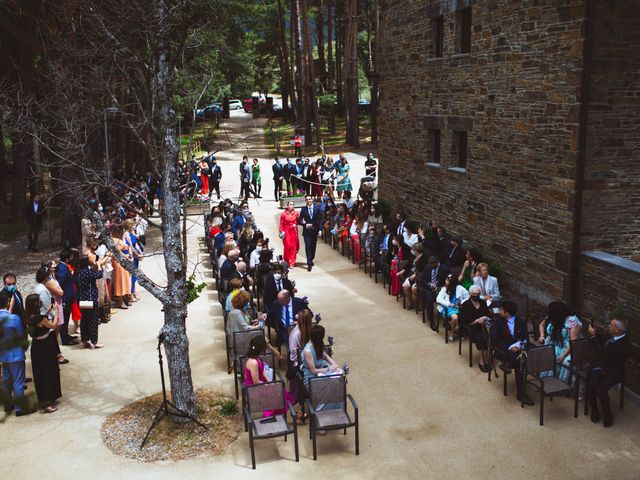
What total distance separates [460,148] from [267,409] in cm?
1032

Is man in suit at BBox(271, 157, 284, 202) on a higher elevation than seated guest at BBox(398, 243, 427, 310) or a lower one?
higher

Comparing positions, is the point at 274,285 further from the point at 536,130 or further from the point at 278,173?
the point at 278,173

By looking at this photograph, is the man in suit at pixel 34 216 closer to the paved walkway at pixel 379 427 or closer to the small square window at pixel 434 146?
the paved walkway at pixel 379 427

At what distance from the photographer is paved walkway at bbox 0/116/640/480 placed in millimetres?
8297

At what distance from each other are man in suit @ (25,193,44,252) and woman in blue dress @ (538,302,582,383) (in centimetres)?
1521

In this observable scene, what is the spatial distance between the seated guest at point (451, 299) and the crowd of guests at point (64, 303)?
5562 millimetres

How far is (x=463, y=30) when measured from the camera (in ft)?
53.6

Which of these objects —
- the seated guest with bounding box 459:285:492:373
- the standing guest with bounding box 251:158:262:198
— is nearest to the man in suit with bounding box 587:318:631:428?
the seated guest with bounding box 459:285:492:373

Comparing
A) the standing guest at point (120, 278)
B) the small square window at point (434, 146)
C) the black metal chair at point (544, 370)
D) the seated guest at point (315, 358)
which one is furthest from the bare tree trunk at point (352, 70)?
the seated guest at point (315, 358)

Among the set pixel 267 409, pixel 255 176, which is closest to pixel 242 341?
pixel 267 409

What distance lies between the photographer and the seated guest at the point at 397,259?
588 inches

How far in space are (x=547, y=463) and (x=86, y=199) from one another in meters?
6.73

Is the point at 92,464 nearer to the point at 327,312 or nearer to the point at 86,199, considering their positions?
the point at 86,199

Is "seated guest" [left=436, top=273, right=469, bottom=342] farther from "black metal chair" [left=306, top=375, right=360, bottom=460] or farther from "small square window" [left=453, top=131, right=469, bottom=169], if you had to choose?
"small square window" [left=453, top=131, right=469, bottom=169]
